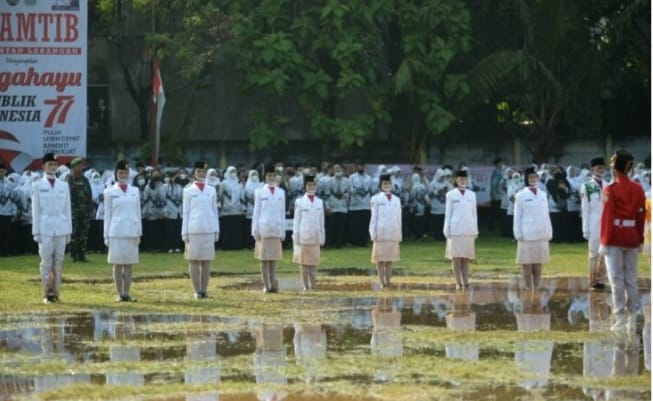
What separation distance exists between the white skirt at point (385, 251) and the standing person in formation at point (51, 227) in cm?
490

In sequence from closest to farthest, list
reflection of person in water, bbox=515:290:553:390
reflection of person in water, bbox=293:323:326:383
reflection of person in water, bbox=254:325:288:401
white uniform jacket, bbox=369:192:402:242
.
Result: reflection of person in water, bbox=254:325:288:401 → reflection of person in water, bbox=515:290:553:390 → reflection of person in water, bbox=293:323:326:383 → white uniform jacket, bbox=369:192:402:242

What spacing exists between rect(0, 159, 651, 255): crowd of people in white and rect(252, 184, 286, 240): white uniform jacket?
679 cm

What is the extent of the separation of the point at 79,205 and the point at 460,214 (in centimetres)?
784

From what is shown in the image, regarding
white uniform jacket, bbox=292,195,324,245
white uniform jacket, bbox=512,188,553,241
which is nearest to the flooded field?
white uniform jacket, bbox=512,188,553,241

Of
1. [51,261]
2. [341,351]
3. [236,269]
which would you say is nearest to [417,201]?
[236,269]

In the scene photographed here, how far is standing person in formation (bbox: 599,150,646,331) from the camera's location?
53.5 feet

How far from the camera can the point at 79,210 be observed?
27.3 m

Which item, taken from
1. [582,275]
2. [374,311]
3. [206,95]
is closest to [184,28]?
[206,95]

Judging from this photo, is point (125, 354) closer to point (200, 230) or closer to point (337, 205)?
point (200, 230)

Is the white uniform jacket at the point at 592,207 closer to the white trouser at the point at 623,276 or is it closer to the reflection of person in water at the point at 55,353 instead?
the white trouser at the point at 623,276

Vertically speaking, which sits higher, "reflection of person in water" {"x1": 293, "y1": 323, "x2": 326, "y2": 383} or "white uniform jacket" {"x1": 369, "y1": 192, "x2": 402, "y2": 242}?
"white uniform jacket" {"x1": 369, "y1": 192, "x2": 402, "y2": 242}

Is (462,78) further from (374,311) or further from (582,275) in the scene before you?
(374,311)

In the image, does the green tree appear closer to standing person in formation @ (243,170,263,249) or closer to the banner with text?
standing person in formation @ (243,170,263,249)

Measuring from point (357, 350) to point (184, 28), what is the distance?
22.4 metres
